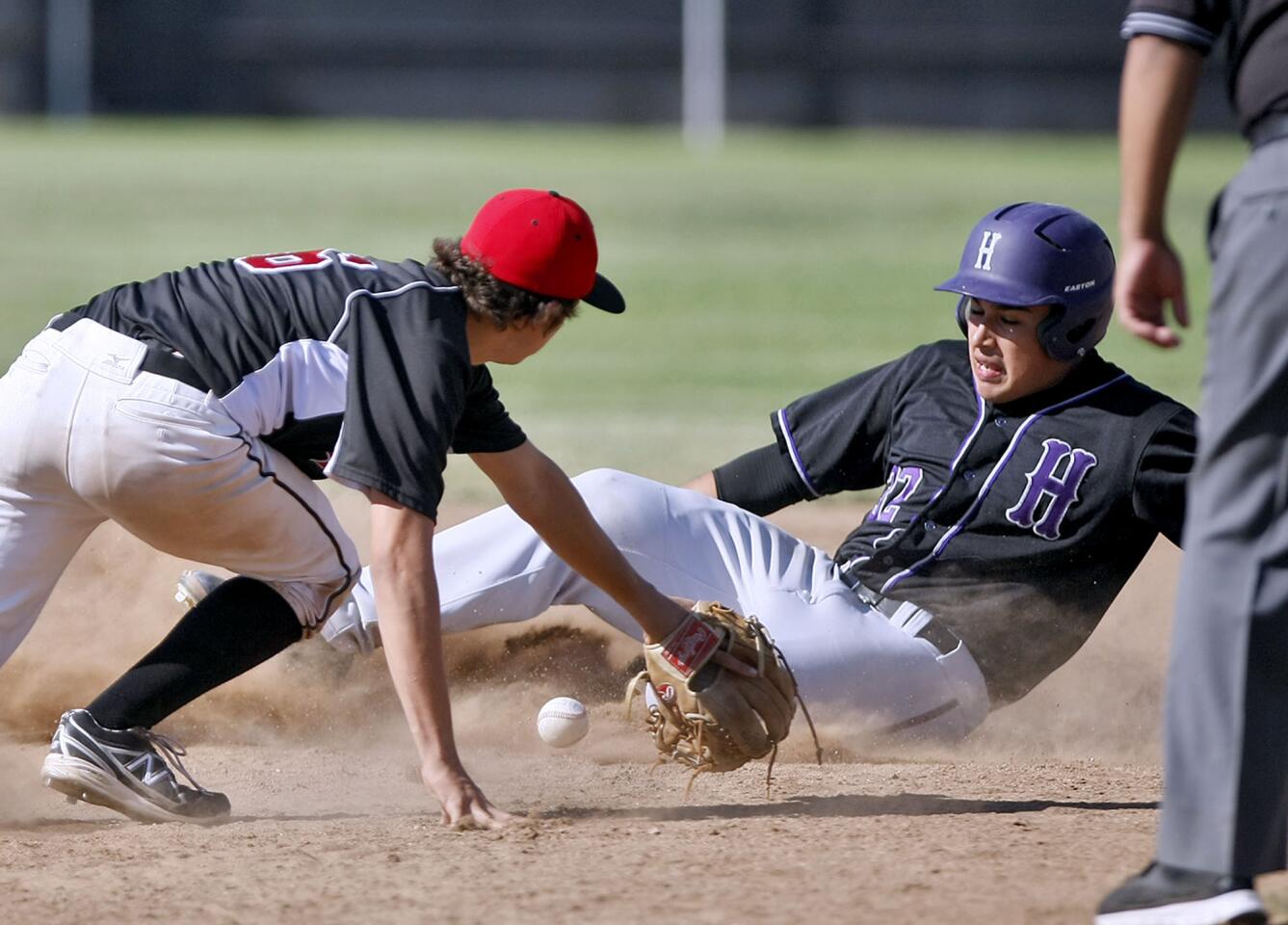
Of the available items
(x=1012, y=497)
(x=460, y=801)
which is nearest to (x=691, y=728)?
(x=460, y=801)

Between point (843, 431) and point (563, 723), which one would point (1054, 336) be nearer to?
point (843, 431)

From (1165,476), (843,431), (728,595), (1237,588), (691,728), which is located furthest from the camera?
(843,431)

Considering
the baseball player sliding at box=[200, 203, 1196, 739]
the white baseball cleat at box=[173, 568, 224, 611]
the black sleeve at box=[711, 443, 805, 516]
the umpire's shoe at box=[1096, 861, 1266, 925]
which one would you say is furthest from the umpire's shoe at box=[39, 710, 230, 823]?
the umpire's shoe at box=[1096, 861, 1266, 925]

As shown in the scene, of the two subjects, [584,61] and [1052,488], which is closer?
[1052,488]

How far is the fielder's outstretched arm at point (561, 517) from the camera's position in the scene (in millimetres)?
3514

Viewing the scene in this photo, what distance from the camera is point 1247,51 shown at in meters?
2.42

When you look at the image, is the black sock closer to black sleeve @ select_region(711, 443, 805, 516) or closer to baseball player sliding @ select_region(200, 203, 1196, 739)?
baseball player sliding @ select_region(200, 203, 1196, 739)

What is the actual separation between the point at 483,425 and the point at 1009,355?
4.17 ft

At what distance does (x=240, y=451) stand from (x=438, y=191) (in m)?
18.5

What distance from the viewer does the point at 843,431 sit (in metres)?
4.29

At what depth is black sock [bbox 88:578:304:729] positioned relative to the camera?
11.2ft

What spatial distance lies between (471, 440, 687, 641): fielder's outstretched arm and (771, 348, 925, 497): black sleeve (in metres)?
0.90

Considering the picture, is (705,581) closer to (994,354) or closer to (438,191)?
(994,354)

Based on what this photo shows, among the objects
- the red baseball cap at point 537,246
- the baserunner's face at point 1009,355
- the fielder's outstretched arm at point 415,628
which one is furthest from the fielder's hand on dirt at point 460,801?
the baserunner's face at point 1009,355
